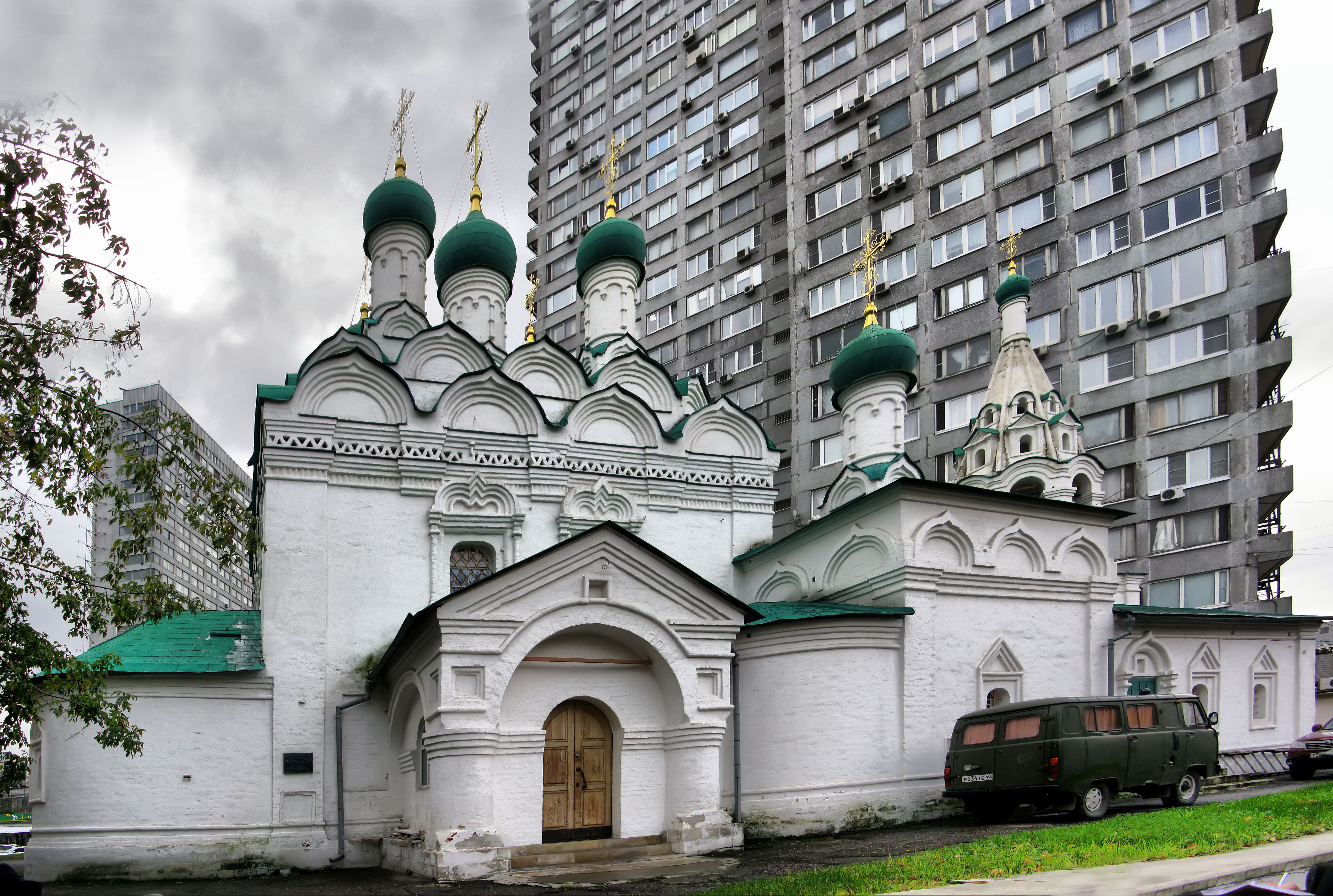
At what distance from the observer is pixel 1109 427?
89.2 ft

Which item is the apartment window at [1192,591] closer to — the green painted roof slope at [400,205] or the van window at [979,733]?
the van window at [979,733]

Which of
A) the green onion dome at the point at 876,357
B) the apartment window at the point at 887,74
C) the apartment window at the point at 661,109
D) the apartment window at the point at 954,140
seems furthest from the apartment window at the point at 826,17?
the green onion dome at the point at 876,357

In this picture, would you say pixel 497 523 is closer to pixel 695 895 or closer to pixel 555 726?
pixel 555 726

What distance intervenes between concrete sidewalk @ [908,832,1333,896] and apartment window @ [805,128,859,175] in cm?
3031

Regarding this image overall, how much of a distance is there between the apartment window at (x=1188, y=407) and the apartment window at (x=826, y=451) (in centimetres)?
936

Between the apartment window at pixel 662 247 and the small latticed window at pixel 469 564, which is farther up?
the apartment window at pixel 662 247

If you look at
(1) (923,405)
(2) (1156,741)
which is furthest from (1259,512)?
(2) (1156,741)

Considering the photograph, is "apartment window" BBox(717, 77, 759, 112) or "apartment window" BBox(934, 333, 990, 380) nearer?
"apartment window" BBox(934, 333, 990, 380)

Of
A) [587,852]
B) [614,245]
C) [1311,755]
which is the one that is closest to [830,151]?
[614,245]

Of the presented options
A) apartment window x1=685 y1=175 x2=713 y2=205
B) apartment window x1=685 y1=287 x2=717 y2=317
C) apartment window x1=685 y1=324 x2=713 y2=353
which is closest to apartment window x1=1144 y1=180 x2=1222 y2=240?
apartment window x1=685 y1=287 x2=717 y2=317

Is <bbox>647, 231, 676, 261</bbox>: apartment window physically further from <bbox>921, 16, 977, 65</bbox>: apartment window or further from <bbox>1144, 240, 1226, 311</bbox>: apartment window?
<bbox>1144, 240, 1226, 311</bbox>: apartment window

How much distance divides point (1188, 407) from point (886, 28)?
627 inches

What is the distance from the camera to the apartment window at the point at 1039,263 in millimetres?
29141

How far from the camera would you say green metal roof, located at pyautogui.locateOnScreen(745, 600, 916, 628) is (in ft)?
42.9
